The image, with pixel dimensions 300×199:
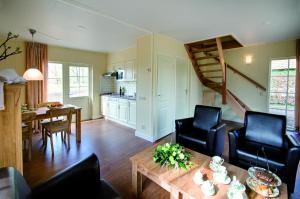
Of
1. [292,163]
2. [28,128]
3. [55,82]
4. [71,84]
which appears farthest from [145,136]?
[55,82]

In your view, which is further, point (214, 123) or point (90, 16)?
point (214, 123)

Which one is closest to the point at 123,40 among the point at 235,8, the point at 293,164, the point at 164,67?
the point at 164,67

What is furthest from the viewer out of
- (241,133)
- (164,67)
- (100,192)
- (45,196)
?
(164,67)

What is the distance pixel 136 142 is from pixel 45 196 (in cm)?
251

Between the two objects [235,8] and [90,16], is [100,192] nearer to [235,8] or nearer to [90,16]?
[90,16]

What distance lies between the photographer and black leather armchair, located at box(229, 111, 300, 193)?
6.37 ft

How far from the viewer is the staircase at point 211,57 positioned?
4.56 meters

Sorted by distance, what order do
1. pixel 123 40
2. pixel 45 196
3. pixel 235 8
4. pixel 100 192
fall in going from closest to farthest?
pixel 45 196
pixel 100 192
pixel 235 8
pixel 123 40

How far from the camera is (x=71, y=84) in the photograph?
5.45 m

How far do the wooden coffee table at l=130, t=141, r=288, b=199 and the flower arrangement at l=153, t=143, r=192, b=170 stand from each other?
54 mm

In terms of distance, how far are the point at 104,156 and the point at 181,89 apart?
2.78m

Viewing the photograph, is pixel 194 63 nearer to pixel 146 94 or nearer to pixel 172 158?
pixel 146 94

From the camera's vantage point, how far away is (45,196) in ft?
4.27

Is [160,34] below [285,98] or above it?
above
